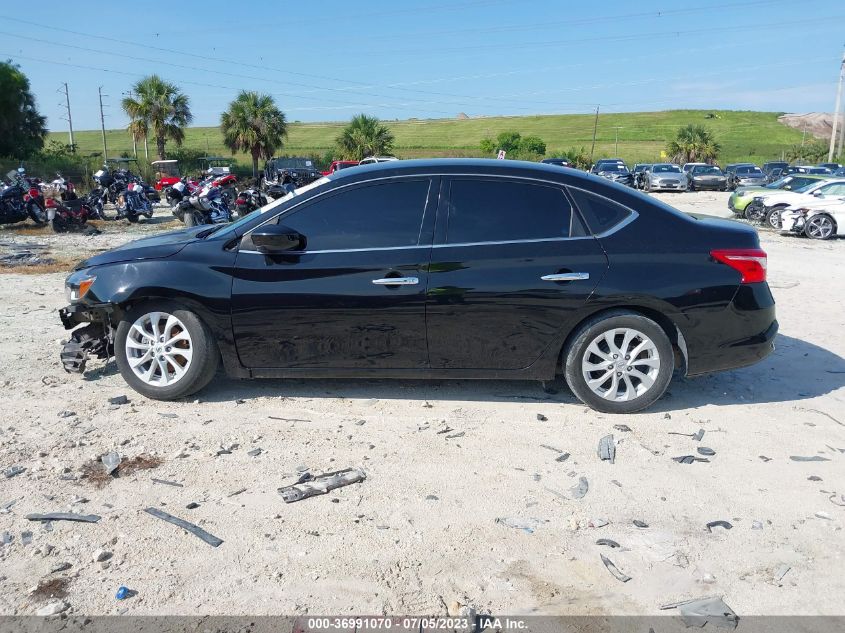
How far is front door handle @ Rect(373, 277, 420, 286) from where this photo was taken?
477 cm

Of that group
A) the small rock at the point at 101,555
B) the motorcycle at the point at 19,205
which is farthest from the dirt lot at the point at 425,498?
the motorcycle at the point at 19,205

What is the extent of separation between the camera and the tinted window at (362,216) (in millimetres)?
4891

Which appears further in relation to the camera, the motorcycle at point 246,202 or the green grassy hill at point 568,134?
the green grassy hill at point 568,134

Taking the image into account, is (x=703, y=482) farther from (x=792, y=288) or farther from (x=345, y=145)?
(x=345, y=145)

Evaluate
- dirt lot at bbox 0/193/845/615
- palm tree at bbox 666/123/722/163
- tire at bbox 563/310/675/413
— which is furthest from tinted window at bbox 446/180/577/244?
palm tree at bbox 666/123/722/163

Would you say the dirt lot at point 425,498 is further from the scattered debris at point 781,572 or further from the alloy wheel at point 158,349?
the alloy wheel at point 158,349

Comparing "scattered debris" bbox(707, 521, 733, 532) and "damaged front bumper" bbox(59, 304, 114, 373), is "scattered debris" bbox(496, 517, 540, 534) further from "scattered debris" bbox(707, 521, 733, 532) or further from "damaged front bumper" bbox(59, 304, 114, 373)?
"damaged front bumper" bbox(59, 304, 114, 373)

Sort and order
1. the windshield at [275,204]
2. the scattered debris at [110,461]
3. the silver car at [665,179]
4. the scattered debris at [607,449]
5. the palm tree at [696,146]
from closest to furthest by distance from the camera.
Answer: the scattered debris at [110,461], the scattered debris at [607,449], the windshield at [275,204], the silver car at [665,179], the palm tree at [696,146]

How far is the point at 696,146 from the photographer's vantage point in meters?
62.5

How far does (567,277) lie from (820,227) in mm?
14919

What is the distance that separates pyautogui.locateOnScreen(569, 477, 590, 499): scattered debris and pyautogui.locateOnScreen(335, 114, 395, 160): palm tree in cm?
4770

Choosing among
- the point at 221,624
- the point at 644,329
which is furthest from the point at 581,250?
the point at 221,624

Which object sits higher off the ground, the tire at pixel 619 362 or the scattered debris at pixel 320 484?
the tire at pixel 619 362

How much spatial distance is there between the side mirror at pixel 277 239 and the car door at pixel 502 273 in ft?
3.13
